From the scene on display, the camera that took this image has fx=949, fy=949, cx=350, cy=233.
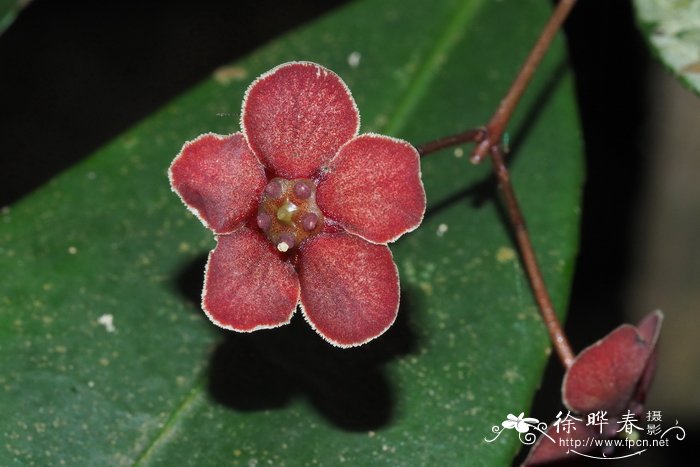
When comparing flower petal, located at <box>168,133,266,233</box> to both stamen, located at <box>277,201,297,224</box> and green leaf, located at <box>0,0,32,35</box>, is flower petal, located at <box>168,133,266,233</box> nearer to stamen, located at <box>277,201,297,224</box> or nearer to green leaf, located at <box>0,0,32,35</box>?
stamen, located at <box>277,201,297,224</box>

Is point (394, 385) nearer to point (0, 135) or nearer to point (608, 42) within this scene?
point (608, 42)

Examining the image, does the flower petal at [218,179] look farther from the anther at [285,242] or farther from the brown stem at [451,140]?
the brown stem at [451,140]

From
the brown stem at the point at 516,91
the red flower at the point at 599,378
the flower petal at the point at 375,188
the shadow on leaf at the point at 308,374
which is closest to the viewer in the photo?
the flower petal at the point at 375,188

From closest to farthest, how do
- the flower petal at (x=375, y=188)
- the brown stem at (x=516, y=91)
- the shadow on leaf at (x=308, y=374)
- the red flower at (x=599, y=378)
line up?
the flower petal at (x=375, y=188)
the red flower at (x=599, y=378)
the shadow on leaf at (x=308, y=374)
the brown stem at (x=516, y=91)

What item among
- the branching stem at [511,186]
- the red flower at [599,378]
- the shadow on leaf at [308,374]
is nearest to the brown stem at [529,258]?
the branching stem at [511,186]

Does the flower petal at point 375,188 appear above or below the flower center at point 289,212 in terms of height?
above

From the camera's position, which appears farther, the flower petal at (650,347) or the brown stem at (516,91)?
the brown stem at (516,91)

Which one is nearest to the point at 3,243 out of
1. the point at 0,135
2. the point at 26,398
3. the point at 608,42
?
the point at 26,398
